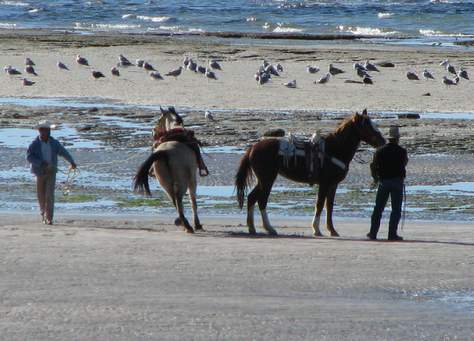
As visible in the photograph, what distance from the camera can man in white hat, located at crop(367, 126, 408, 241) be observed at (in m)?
14.5

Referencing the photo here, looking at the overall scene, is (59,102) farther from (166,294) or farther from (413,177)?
(166,294)

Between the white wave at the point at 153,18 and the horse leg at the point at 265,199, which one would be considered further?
the white wave at the point at 153,18

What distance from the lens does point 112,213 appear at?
17422 millimetres

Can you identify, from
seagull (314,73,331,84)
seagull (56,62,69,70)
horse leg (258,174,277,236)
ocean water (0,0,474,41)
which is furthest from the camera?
A: ocean water (0,0,474,41)

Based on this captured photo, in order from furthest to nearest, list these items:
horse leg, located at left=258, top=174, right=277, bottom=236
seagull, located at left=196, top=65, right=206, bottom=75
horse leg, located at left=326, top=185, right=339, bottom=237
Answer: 1. seagull, located at left=196, top=65, right=206, bottom=75
2. horse leg, located at left=326, top=185, right=339, bottom=237
3. horse leg, located at left=258, top=174, right=277, bottom=236

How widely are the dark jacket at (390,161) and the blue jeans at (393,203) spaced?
0.07m

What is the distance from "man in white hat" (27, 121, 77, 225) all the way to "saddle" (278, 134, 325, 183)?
2.81m

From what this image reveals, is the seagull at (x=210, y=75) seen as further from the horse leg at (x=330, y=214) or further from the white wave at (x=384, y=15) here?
the white wave at (x=384, y=15)

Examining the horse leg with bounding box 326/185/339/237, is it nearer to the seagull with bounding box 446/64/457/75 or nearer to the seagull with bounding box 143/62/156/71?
the seagull with bounding box 446/64/457/75

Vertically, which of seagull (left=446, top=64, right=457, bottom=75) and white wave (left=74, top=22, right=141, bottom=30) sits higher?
seagull (left=446, top=64, right=457, bottom=75)

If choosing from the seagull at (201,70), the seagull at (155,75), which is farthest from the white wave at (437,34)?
the seagull at (155,75)

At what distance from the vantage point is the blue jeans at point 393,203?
Answer: 14.6 m

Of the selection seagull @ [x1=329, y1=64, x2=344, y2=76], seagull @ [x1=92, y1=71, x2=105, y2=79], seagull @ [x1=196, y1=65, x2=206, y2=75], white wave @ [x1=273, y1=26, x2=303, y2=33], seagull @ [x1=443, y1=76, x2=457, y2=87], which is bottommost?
white wave @ [x1=273, y1=26, x2=303, y2=33]

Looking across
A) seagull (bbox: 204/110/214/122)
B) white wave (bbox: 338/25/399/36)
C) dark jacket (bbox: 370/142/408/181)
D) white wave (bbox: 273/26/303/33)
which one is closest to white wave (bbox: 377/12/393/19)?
white wave (bbox: 338/25/399/36)
